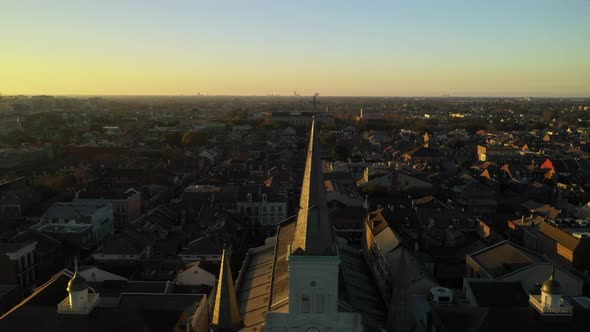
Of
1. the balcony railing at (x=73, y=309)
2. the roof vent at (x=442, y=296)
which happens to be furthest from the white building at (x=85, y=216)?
the roof vent at (x=442, y=296)

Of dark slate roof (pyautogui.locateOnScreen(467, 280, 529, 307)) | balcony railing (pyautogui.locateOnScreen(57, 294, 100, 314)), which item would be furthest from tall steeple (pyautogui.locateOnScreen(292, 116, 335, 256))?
dark slate roof (pyautogui.locateOnScreen(467, 280, 529, 307))

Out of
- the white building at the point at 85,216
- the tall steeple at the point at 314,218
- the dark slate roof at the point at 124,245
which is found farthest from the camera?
the white building at the point at 85,216

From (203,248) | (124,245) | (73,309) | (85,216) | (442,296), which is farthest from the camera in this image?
(85,216)

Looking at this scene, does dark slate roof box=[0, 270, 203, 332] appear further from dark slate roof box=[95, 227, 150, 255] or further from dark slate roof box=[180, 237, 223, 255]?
dark slate roof box=[95, 227, 150, 255]

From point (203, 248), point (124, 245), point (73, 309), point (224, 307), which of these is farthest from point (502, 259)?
point (124, 245)

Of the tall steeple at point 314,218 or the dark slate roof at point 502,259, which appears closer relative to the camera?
the tall steeple at point 314,218

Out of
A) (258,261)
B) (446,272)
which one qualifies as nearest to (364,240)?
(446,272)

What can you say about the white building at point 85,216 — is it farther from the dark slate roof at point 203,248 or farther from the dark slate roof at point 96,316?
the dark slate roof at point 96,316

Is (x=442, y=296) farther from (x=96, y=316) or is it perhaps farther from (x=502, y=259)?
(x=96, y=316)

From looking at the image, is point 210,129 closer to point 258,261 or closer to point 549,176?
point 549,176
